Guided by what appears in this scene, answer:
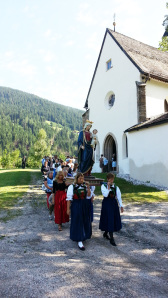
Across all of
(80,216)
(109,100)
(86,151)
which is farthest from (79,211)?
(109,100)

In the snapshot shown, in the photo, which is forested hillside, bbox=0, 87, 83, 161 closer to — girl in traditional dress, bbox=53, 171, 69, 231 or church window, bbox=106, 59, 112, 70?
church window, bbox=106, 59, 112, 70

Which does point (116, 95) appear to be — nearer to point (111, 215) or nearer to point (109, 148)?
point (109, 148)

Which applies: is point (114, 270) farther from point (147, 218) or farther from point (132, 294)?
point (147, 218)

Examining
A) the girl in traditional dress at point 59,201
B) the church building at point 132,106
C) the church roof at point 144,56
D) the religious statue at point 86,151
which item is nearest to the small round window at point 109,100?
the church building at point 132,106

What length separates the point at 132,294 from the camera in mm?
3080

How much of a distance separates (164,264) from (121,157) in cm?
1482

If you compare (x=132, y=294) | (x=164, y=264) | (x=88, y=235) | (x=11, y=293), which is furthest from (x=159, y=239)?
(x=11, y=293)

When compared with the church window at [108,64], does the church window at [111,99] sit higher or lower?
lower

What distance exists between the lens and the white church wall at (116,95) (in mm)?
17656

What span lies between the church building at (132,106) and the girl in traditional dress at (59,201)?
867 centimetres

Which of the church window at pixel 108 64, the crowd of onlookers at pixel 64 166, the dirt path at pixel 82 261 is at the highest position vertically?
the church window at pixel 108 64

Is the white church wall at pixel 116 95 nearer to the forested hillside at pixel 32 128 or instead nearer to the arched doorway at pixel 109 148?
the arched doorway at pixel 109 148

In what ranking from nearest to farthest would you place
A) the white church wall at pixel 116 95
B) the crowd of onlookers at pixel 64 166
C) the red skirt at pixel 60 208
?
the red skirt at pixel 60 208 → the crowd of onlookers at pixel 64 166 → the white church wall at pixel 116 95

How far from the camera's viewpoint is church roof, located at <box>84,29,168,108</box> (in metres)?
17.3
